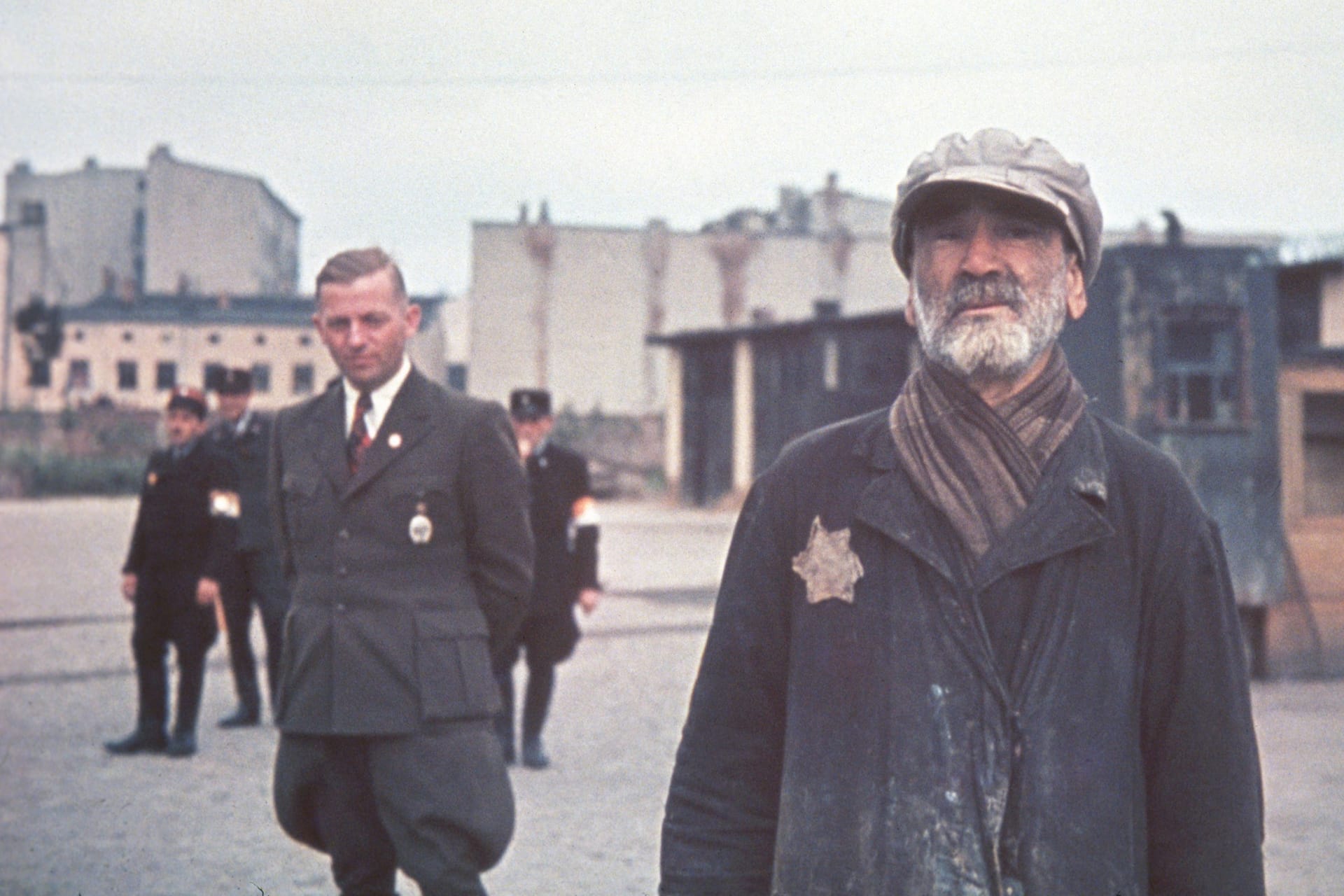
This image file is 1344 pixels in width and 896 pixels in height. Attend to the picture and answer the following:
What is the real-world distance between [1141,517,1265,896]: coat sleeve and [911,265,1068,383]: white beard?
354 mm

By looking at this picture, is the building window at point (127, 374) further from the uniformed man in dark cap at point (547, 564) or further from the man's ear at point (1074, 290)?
the man's ear at point (1074, 290)

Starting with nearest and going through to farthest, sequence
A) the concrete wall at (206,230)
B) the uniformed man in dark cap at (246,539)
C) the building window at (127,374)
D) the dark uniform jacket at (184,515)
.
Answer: the dark uniform jacket at (184,515)
the uniformed man in dark cap at (246,539)
the concrete wall at (206,230)
the building window at (127,374)

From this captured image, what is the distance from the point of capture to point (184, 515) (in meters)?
8.63

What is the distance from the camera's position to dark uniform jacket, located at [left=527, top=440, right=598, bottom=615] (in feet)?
28.0

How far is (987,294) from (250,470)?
729cm

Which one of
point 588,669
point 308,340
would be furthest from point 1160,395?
point 308,340

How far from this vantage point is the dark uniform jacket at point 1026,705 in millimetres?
2123

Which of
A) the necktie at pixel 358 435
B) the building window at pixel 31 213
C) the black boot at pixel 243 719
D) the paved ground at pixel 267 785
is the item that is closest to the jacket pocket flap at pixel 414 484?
the necktie at pixel 358 435

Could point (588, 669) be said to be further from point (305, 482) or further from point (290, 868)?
point (305, 482)

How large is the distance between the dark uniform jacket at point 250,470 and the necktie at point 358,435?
4747mm

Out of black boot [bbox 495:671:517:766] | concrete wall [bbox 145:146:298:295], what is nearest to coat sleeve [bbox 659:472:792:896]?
black boot [bbox 495:671:517:766]

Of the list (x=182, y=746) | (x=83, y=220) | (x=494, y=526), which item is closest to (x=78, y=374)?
(x=83, y=220)

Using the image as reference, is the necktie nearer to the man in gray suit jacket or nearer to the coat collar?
the man in gray suit jacket

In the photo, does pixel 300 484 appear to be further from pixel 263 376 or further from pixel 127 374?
pixel 127 374
